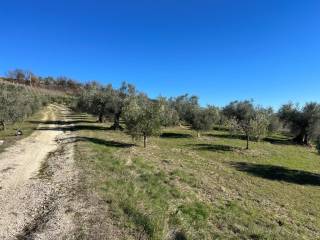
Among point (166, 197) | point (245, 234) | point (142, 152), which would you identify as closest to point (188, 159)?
point (142, 152)

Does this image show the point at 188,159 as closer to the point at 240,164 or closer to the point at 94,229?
the point at 240,164

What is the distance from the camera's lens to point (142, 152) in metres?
35.1

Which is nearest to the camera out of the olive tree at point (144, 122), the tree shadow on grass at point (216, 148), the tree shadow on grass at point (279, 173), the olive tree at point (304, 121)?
the tree shadow on grass at point (279, 173)

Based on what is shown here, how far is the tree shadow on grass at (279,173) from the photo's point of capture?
30078 millimetres

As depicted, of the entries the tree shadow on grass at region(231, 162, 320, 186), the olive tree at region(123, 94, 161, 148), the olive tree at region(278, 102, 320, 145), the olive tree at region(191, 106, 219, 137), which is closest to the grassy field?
the tree shadow on grass at region(231, 162, 320, 186)

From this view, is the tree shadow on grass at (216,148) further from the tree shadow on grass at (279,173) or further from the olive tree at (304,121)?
the olive tree at (304,121)

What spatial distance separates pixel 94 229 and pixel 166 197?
652cm

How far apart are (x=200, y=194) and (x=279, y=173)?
16065 mm

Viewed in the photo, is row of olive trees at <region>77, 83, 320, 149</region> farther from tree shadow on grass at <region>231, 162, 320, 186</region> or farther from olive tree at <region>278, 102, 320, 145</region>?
→ tree shadow on grass at <region>231, 162, 320, 186</region>

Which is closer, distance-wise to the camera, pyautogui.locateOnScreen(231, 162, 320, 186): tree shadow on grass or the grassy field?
the grassy field

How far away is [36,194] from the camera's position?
699 inches

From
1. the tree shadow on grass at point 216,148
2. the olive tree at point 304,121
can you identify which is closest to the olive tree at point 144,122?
the tree shadow on grass at point 216,148

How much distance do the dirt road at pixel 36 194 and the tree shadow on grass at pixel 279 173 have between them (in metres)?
18.9

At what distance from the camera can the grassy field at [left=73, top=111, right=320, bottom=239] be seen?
1439cm
